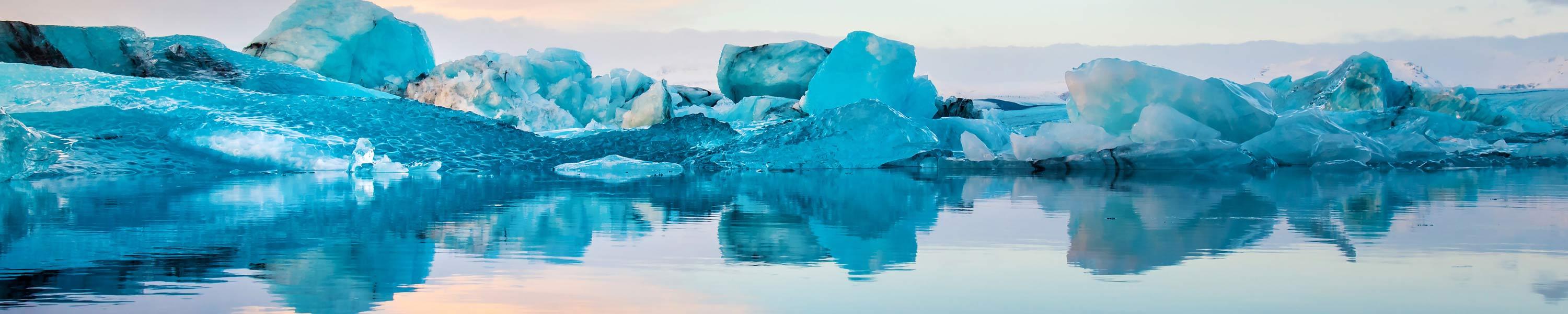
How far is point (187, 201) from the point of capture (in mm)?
5027

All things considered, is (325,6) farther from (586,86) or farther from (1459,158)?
(1459,158)

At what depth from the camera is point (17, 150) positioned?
7.61 meters

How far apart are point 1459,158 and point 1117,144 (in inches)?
140

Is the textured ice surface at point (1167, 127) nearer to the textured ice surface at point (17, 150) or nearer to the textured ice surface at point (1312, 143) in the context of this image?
the textured ice surface at point (1312, 143)

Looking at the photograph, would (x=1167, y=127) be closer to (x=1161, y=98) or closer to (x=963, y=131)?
(x=1161, y=98)

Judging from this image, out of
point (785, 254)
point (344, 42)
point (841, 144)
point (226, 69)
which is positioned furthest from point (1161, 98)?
point (344, 42)

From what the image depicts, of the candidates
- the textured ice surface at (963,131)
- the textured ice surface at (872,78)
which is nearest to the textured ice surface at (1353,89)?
the textured ice surface at (872,78)

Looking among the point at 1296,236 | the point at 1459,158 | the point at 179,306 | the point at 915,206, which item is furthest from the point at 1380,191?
the point at 1459,158

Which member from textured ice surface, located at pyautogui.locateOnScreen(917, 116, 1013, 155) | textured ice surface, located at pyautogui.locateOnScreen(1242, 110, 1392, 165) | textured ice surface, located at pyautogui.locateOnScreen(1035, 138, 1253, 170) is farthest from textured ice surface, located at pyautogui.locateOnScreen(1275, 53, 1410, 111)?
textured ice surface, located at pyautogui.locateOnScreen(1035, 138, 1253, 170)

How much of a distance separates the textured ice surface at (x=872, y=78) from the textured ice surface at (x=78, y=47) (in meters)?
7.65

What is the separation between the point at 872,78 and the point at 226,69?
24.2 feet

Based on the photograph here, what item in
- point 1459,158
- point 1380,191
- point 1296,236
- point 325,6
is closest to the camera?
point 1296,236

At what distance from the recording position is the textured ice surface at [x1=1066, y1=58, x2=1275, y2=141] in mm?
10633

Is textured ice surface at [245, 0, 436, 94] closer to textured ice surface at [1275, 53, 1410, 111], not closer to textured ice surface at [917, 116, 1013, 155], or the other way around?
textured ice surface at [917, 116, 1013, 155]
